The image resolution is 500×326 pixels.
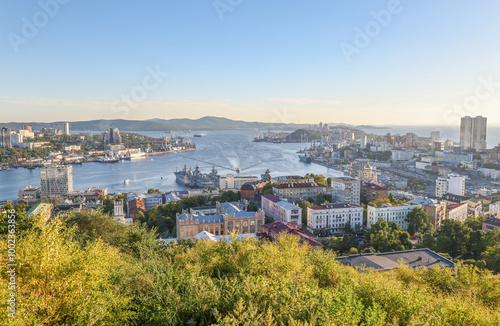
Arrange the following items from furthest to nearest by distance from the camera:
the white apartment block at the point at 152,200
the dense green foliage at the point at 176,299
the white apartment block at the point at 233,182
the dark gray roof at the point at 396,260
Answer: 1. the white apartment block at the point at 233,182
2. the white apartment block at the point at 152,200
3. the dark gray roof at the point at 396,260
4. the dense green foliage at the point at 176,299

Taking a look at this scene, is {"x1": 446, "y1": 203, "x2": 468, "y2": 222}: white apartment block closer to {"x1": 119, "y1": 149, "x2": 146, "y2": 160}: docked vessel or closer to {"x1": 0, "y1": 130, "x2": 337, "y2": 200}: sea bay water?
{"x1": 0, "y1": 130, "x2": 337, "y2": 200}: sea bay water

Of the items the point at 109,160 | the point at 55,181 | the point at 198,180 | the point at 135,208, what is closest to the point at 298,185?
the point at 135,208

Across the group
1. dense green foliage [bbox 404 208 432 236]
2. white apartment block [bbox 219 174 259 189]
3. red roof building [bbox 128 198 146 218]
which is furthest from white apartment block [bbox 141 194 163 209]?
dense green foliage [bbox 404 208 432 236]

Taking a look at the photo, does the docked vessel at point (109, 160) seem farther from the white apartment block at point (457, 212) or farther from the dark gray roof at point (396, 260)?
the dark gray roof at point (396, 260)

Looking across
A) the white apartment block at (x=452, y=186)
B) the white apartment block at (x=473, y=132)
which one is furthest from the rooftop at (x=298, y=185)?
the white apartment block at (x=473, y=132)

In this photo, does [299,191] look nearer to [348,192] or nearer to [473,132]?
[348,192]

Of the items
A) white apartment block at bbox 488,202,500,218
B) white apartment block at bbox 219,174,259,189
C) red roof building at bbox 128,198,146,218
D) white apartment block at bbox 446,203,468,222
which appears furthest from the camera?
white apartment block at bbox 219,174,259,189

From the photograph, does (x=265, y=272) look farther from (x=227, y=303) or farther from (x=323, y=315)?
(x=323, y=315)
